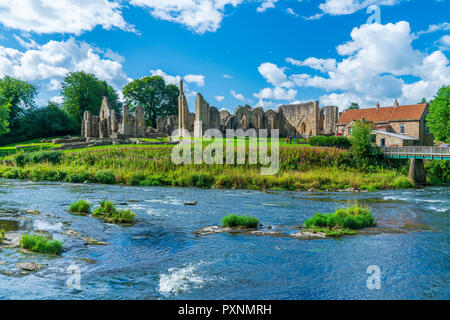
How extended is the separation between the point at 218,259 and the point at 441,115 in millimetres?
42874

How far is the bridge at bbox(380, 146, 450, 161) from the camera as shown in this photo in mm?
30125

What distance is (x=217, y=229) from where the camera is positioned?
12953 millimetres

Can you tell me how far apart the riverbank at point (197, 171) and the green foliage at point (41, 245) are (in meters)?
17.7

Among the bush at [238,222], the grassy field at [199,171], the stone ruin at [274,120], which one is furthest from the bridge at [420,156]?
the stone ruin at [274,120]

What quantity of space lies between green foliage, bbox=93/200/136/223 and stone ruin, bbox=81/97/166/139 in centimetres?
3636

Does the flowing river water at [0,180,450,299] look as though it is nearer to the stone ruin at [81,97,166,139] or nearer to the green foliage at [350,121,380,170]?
the green foliage at [350,121,380,170]

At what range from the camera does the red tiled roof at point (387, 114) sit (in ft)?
162

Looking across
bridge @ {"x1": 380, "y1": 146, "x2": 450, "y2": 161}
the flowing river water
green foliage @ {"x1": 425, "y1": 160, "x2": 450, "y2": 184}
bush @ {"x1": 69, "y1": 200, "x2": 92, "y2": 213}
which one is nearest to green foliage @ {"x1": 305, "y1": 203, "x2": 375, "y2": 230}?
the flowing river water

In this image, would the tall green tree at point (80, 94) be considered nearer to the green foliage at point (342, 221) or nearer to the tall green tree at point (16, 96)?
the tall green tree at point (16, 96)

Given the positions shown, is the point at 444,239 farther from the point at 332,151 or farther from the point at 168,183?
the point at 332,151

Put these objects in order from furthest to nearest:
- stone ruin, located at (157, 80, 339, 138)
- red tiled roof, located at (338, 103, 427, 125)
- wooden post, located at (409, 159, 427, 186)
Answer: stone ruin, located at (157, 80, 339, 138) → red tiled roof, located at (338, 103, 427, 125) → wooden post, located at (409, 159, 427, 186)

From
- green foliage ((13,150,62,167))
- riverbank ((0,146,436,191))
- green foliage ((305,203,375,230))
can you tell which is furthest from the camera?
green foliage ((13,150,62,167))

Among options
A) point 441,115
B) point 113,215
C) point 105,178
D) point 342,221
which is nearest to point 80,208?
point 113,215
